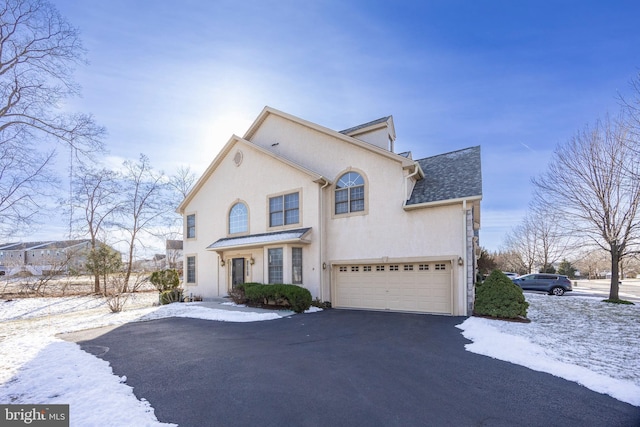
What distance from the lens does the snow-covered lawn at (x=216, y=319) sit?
4.55 m

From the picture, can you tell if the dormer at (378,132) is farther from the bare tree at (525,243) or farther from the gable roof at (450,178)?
the bare tree at (525,243)

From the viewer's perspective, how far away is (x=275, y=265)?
48.4 feet

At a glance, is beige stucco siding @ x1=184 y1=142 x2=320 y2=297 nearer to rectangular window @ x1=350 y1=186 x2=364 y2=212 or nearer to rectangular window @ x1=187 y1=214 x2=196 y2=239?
rectangular window @ x1=187 y1=214 x2=196 y2=239

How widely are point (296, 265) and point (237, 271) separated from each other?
424cm

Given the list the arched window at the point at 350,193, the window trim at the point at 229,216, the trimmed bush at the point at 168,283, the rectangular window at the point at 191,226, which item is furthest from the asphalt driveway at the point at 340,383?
the rectangular window at the point at 191,226

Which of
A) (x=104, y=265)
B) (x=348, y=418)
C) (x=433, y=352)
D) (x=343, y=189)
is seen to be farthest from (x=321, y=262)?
(x=104, y=265)

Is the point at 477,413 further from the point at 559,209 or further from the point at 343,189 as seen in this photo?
the point at 559,209

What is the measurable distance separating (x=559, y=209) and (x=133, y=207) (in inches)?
1207

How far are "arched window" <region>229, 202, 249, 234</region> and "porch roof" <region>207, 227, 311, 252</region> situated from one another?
0.55 metres

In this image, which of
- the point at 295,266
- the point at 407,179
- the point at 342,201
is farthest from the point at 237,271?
the point at 407,179

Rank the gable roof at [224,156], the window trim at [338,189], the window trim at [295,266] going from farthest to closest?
the gable roof at [224,156]
the window trim at [295,266]
the window trim at [338,189]

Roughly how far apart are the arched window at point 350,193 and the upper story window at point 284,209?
2021 mm

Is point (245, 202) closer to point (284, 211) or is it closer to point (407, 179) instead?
point (284, 211)

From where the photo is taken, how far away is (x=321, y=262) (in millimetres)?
14180
